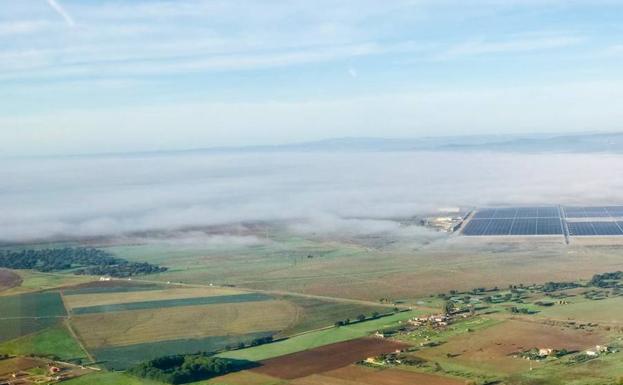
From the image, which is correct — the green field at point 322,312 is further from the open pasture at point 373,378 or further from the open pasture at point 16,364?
the open pasture at point 16,364

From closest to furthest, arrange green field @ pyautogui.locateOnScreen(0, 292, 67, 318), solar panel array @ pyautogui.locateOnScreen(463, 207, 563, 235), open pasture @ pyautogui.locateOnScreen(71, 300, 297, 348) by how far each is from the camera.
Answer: open pasture @ pyautogui.locateOnScreen(71, 300, 297, 348) < green field @ pyautogui.locateOnScreen(0, 292, 67, 318) < solar panel array @ pyautogui.locateOnScreen(463, 207, 563, 235)

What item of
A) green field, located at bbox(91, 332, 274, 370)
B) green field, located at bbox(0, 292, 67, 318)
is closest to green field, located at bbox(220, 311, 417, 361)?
green field, located at bbox(91, 332, 274, 370)

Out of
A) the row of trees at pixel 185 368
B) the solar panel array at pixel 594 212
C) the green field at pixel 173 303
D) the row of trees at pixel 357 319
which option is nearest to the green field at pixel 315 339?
the row of trees at pixel 357 319

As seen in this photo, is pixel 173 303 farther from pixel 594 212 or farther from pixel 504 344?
pixel 594 212

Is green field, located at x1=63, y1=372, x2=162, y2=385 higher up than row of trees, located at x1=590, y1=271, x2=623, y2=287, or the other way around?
row of trees, located at x1=590, y1=271, x2=623, y2=287

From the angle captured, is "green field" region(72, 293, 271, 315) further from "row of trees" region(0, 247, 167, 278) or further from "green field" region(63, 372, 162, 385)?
"green field" region(63, 372, 162, 385)

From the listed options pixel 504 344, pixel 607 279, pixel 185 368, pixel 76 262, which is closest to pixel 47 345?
pixel 185 368

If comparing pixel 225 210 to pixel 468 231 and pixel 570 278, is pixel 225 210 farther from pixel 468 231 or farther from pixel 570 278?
pixel 570 278

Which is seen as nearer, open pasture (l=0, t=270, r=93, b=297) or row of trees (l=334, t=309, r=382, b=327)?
row of trees (l=334, t=309, r=382, b=327)
